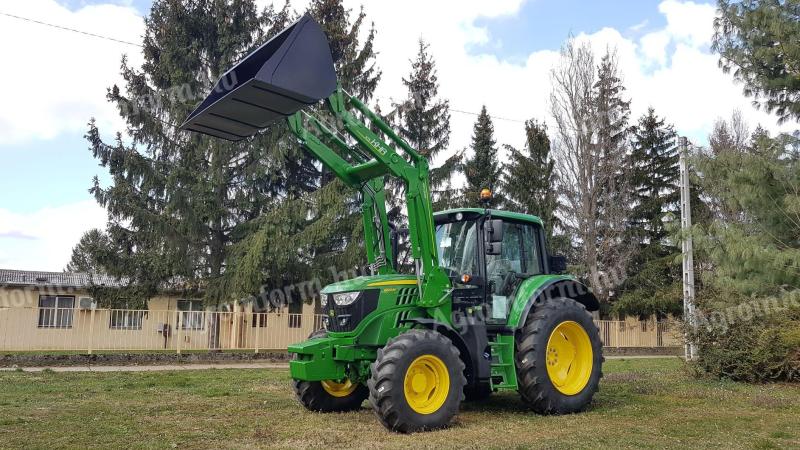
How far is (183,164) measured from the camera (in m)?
23.6

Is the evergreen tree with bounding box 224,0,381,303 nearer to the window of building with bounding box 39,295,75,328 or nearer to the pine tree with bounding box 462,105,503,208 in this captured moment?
the window of building with bounding box 39,295,75,328

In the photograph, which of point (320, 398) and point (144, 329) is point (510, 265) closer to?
point (320, 398)

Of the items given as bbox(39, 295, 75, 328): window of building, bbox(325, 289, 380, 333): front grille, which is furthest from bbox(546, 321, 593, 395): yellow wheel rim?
bbox(39, 295, 75, 328): window of building

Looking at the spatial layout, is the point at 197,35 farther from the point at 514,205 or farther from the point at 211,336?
the point at 514,205

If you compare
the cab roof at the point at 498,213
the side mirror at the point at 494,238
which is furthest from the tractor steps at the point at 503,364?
the cab roof at the point at 498,213

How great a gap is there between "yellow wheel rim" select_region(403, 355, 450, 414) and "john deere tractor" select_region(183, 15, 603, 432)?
13 mm

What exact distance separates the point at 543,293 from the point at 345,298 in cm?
271

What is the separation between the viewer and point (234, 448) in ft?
20.3

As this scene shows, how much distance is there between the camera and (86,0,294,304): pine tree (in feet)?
72.0

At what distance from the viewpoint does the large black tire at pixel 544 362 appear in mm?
8062

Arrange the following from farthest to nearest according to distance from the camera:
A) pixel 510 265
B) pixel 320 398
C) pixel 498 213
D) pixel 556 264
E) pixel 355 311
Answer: pixel 556 264
pixel 510 265
pixel 498 213
pixel 320 398
pixel 355 311

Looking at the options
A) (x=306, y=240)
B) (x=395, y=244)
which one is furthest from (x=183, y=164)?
(x=395, y=244)

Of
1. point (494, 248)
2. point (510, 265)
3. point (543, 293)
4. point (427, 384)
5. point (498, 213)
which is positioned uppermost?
point (498, 213)

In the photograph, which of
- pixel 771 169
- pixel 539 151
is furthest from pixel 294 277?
pixel 771 169
